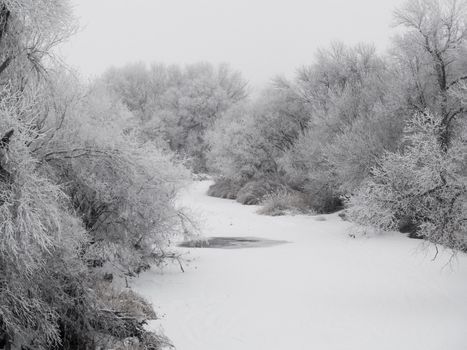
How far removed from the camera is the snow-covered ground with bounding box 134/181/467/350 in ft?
28.3

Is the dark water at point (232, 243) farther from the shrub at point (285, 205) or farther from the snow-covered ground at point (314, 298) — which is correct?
the shrub at point (285, 205)

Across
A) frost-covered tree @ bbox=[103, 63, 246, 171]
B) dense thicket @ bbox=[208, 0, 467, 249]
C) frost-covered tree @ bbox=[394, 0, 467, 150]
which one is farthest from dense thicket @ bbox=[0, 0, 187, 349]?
frost-covered tree @ bbox=[103, 63, 246, 171]

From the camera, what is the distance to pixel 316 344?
8391mm

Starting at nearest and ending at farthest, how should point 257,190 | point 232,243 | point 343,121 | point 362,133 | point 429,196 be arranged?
point 429,196 < point 232,243 < point 362,133 < point 343,121 < point 257,190

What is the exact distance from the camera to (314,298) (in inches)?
437

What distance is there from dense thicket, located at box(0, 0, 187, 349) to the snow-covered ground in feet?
3.84

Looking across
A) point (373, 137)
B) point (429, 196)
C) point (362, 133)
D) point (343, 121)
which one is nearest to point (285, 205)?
point (343, 121)

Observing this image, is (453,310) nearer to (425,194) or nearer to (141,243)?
(425,194)

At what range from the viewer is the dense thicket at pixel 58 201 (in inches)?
207

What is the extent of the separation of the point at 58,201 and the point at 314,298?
20.3ft

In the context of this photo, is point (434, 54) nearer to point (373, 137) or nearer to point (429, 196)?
A: point (373, 137)

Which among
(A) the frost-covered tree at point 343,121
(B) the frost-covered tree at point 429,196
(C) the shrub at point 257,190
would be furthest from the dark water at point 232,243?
(C) the shrub at point 257,190

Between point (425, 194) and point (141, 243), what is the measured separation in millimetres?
6773

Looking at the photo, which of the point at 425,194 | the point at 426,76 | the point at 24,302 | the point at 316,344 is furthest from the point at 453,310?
the point at 426,76
